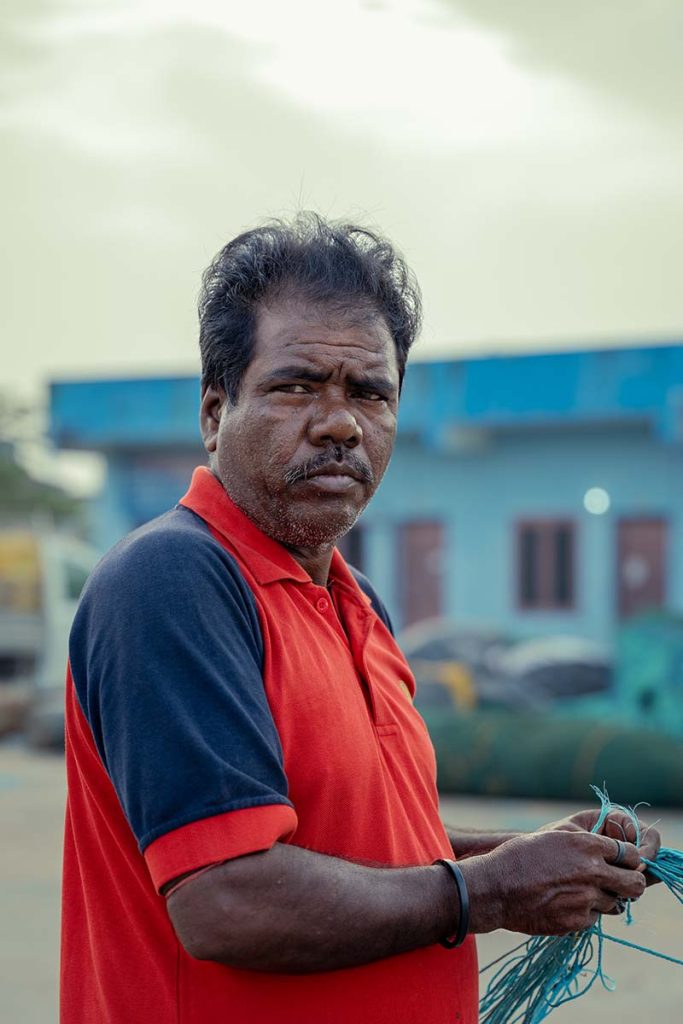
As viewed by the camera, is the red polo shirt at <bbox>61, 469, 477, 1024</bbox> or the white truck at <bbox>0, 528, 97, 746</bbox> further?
the white truck at <bbox>0, 528, 97, 746</bbox>

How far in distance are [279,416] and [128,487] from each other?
16.0 m

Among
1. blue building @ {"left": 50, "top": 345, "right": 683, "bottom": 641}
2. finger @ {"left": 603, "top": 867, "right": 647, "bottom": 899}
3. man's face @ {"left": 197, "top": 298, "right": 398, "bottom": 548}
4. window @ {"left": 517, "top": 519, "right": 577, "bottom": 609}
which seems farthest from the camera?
window @ {"left": 517, "top": 519, "right": 577, "bottom": 609}

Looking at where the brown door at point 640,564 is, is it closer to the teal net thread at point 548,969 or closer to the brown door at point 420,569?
the brown door at point 420,569

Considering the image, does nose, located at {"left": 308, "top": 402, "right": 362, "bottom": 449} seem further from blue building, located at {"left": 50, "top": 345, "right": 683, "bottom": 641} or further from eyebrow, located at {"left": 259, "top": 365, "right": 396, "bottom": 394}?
blue building, located at {"left": 50, "top": 345, "right": 683, "bottom": 641}

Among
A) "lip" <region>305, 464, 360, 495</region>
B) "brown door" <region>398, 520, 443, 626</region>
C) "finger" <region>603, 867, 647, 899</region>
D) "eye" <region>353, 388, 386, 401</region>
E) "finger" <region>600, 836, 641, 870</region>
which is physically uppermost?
"eye" <region>353, 388, 386, 401</region>

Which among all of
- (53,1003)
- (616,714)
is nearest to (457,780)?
(616,714)

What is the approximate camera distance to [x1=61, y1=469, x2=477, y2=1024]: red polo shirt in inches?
60.8

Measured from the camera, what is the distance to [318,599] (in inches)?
75.2

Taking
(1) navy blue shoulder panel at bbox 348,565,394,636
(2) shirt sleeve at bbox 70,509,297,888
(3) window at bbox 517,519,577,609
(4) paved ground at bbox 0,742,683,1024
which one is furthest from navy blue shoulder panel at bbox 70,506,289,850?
(3) window at bbox 517,519,577,609

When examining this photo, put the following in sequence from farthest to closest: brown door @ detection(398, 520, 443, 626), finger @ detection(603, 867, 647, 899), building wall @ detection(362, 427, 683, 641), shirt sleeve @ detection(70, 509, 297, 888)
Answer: brown door @ detection(398, 520, 443, 626), building wall @ detection(362, 427, 683, 641), finger @ detection(603, 867, 647, 899), shirt sleeve @ detection(70, 509, 297, 888)

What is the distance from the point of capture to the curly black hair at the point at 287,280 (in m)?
1.92

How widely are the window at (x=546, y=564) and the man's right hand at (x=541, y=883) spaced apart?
14320mm

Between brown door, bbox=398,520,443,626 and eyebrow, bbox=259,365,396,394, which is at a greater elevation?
eyebrow, bbox=259,365,396,394

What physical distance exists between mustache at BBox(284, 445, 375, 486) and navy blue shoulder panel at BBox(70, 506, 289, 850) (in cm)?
26
